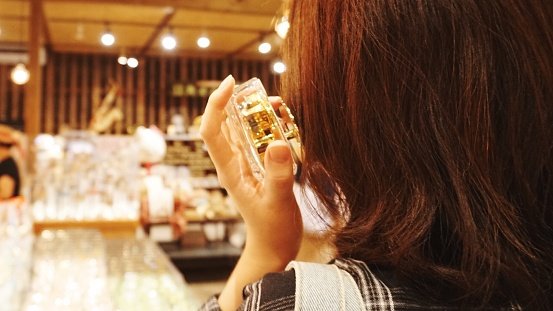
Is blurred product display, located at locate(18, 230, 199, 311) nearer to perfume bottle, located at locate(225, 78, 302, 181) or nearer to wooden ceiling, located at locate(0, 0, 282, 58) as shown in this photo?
perfume bottle, located at locate(225, 78, 302, 181)

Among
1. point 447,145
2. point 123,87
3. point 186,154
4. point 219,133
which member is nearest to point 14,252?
point 219,133

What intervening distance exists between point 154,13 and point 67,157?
2324 mm

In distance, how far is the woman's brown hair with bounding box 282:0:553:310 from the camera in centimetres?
61

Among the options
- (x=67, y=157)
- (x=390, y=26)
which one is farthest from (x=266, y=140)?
(x=67, y=157)

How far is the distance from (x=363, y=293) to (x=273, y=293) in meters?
0.09

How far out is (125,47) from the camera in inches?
289

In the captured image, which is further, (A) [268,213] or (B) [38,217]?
(B) [38,217]

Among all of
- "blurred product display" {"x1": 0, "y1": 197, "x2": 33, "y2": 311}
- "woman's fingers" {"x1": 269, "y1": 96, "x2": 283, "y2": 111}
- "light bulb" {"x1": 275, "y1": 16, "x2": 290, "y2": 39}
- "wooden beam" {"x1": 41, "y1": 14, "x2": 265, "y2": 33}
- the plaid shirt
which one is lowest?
"blurred product display" {"x1": 0, "y1": 197, "x2": 33, "y2": 311}

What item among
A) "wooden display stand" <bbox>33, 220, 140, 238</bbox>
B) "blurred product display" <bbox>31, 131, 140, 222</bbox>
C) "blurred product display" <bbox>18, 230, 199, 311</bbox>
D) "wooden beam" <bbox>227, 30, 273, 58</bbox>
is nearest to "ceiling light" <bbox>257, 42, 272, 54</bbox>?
"wooden beam" <bbox>227, 30, 273, 58</bbox>

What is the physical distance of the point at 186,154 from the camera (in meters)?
6.41

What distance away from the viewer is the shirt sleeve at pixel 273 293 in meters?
0.56

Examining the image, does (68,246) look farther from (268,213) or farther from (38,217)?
(268,213)

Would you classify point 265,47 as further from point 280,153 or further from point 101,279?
point 280,153

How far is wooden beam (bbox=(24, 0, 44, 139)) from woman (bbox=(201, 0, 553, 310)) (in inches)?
168
